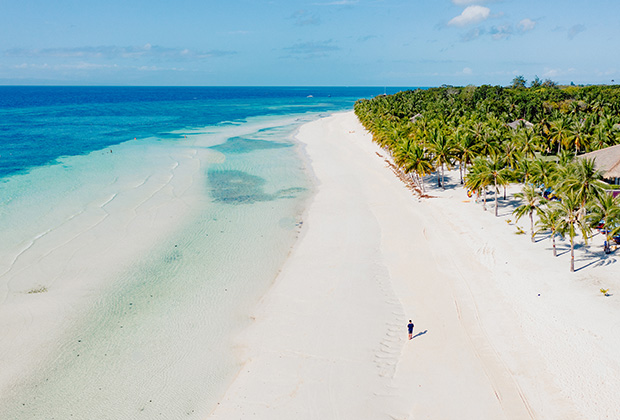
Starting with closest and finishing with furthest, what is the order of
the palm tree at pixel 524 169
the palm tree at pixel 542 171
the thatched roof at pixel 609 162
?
the palm tree at pixel 542 171 < the thatched roof at pixel 609 162 < the palm tree at pixel 524 169

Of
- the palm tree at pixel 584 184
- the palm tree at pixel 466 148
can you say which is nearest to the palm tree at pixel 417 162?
the palm tree at pixel 466 148

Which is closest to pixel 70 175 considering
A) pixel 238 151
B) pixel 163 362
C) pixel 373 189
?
Answer: pixel 238 151

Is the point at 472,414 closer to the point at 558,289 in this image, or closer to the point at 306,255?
the point at 558,289

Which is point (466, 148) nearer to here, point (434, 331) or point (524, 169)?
point (524, 169)

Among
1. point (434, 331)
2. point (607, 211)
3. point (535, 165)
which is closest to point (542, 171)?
point (535, 165)

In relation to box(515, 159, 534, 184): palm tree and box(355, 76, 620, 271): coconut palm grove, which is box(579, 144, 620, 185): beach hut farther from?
box(515, 159, 534, 184): palm tree

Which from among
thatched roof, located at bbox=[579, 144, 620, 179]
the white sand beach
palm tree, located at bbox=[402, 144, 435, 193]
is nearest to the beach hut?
thatched roof, located at bbox=[579, 144, 620, 179]

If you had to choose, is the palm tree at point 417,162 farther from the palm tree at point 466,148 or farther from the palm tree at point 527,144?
the palm tree at point 527,144
